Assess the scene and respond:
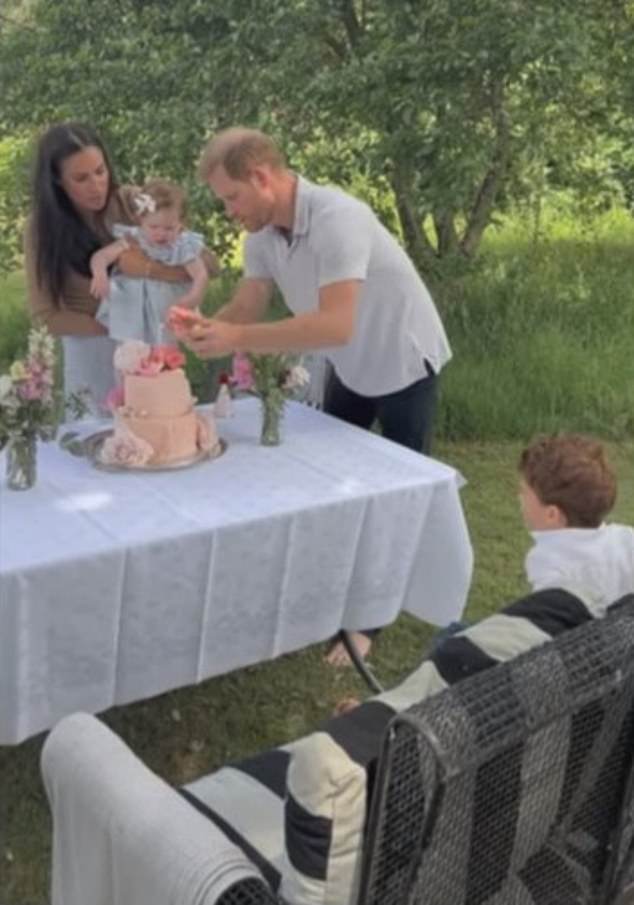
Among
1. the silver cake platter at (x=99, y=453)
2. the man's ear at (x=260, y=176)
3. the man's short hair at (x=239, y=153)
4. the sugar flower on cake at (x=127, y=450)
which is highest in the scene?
the man's short hair at (x=239, y=153)

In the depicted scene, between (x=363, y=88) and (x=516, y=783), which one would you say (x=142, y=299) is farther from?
(x=516, y=783)

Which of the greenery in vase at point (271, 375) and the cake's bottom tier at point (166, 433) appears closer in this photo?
the cake's bottom tier at point (166, 433)

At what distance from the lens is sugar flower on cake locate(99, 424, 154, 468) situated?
236 centimetres

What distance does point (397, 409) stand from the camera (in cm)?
292

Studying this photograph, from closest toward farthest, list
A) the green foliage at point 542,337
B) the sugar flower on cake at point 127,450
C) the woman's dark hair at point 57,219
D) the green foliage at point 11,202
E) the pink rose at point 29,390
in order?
the pink rose at point 29,390, the sugar flower on cake at point 127,450, the woman's dark hair at point 57,219, the green foliage at point 542,337, the green foliage at point 11,202

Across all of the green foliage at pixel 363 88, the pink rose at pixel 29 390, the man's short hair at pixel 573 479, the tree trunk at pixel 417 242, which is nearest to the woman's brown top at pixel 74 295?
the pink rose at pixel 29 390

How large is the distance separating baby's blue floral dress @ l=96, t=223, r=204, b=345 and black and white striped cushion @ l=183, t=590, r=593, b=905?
1.64 metres

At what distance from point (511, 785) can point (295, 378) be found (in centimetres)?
139

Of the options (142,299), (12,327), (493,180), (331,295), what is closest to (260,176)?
(331,295)

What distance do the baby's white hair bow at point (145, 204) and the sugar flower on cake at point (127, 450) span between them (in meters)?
1.01

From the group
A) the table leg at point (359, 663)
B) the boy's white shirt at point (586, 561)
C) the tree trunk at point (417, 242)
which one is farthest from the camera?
the tree trunk at point (417, 242)

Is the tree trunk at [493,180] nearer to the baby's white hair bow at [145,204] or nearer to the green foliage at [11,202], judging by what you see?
the baby's white hair bow at [145,204]

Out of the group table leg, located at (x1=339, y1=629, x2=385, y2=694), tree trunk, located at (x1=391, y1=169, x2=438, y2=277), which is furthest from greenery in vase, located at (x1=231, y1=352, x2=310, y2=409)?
tree trunk, located at (x1=391, y1=169, x2=438, y2=277)

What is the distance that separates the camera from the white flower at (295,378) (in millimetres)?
2596
